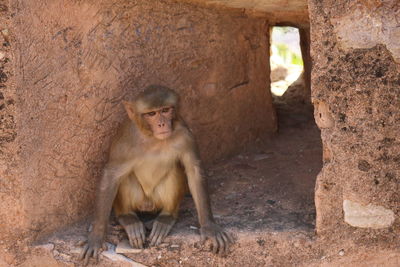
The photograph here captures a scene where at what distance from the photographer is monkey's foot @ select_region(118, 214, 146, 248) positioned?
14.8ft

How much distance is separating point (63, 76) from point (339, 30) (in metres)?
1.86

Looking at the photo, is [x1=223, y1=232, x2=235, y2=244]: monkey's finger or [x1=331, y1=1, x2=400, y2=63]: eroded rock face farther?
[x1=223, y1=232, x2=235, y2=244]: monkey's finger

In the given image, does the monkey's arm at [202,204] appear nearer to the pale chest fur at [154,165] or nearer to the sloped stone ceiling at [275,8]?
the pale chest fur at [154,165]

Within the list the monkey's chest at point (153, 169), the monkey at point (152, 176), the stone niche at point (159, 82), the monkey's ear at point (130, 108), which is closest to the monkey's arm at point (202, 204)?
the monkey at point (152, 176)

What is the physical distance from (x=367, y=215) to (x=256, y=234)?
733 mm

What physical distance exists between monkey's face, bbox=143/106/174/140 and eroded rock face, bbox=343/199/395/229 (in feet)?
4.04

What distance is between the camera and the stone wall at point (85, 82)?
434cm

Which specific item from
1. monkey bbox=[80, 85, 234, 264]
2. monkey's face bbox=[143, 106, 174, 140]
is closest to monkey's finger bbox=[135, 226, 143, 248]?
monkey bbox=[80, 85, 234, 264]

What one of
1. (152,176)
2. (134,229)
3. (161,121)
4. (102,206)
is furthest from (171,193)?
(161,121)

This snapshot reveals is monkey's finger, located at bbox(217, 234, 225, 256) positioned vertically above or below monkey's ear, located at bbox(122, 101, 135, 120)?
below

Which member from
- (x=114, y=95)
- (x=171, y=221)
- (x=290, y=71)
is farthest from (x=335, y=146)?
(x=290, y=71)

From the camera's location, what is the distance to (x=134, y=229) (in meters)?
4.56

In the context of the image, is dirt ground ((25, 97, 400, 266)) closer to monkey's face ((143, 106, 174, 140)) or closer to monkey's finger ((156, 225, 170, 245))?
monkey's finger ((156, 225, 170, 245))

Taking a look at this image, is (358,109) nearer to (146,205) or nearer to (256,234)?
(256,234)
